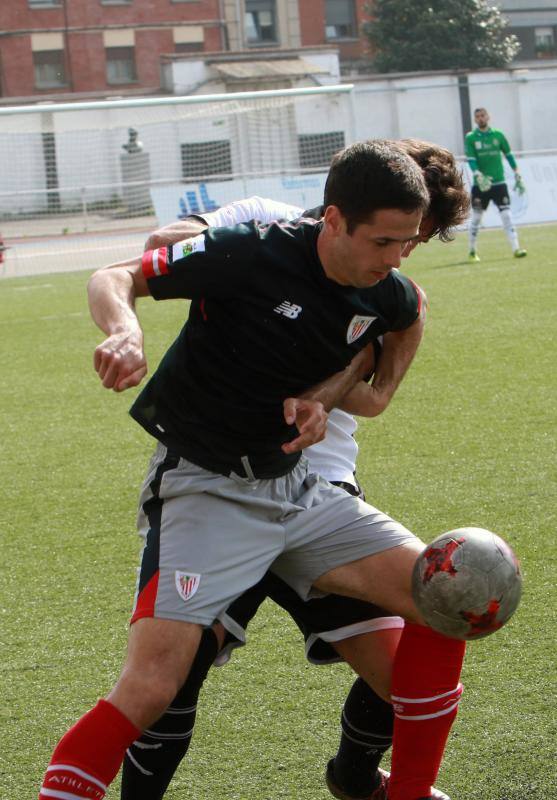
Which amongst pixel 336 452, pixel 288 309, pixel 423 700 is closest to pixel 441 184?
pixel 288 309

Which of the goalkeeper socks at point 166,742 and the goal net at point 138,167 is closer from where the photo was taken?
the goalkeeper socks at point 166,742

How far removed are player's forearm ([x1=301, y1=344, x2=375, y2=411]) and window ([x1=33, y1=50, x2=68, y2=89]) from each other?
154ft

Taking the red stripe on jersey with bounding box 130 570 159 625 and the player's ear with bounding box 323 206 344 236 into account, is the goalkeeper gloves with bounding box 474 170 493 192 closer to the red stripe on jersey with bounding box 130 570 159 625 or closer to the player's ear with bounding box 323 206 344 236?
the player's ear with bounding box 323 206 344 236

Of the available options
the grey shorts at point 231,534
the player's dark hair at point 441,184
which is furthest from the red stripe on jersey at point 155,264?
the player's dark hair at point 441,184

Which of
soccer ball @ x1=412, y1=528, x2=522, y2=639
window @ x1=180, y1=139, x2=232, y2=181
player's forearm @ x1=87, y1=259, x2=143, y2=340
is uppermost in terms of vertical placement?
window @ x1=180, y1=139, x2=232, y2=181

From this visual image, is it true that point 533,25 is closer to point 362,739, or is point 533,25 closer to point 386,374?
point 386,374

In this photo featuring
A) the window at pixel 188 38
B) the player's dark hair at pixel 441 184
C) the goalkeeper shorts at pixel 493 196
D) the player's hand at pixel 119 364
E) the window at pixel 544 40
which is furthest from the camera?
the window at pixel 544 40

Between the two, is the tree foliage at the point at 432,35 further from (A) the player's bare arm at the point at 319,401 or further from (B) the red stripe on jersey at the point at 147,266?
(B) the red stripe on jersey at the point at 147,266

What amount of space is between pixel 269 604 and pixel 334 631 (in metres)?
1.40

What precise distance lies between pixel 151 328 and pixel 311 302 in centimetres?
909

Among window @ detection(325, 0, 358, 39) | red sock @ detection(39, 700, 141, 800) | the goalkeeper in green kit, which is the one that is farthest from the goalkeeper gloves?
window @ detection(325, 0, 358, 39)

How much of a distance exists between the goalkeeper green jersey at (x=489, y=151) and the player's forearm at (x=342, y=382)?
13.8 meters

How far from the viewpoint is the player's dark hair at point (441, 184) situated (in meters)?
3.23

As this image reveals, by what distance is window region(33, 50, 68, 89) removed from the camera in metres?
47.3
